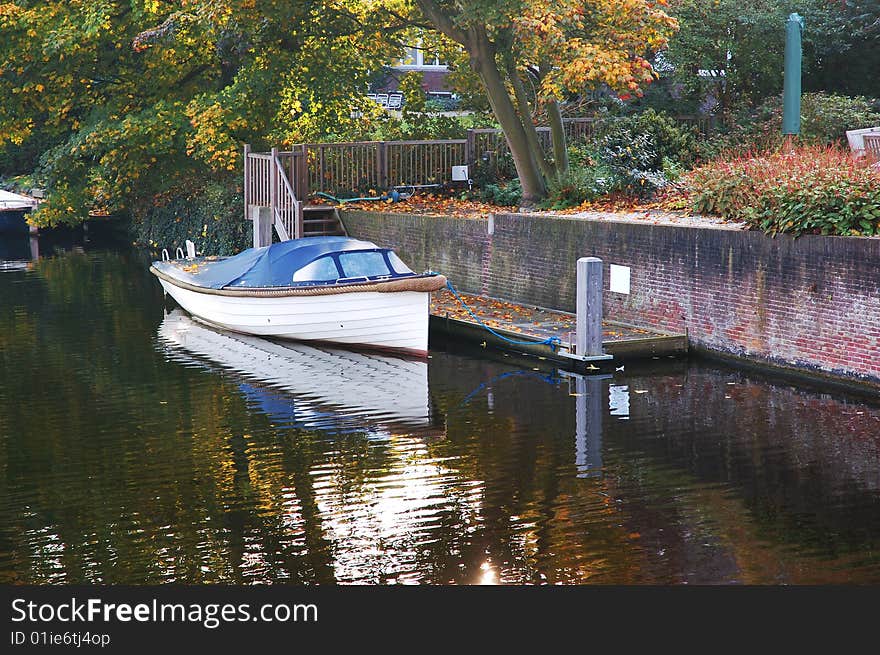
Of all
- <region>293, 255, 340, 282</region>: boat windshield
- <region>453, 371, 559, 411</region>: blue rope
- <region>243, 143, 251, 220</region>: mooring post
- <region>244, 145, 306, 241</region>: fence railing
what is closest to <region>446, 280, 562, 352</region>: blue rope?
<region>453, 371, 559, 411</region>: blue rope

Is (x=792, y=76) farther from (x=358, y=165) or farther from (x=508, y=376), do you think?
(x=358, y=165)

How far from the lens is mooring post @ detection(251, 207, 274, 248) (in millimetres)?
28828

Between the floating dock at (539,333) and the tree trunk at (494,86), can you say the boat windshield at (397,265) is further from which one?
the tree trunk at (494,86)

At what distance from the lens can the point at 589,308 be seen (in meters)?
19.1

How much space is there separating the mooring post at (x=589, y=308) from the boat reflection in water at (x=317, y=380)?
2387mm

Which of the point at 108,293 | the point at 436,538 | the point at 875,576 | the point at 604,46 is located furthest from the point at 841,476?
the point at 108,293

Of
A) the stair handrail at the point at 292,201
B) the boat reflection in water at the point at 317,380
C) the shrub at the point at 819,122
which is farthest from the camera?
the shrub at the point at 819,122

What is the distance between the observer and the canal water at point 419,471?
10.8 metres

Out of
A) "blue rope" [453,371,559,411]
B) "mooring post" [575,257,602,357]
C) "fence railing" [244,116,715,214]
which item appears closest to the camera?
"blue rope" [453,371,559,411]

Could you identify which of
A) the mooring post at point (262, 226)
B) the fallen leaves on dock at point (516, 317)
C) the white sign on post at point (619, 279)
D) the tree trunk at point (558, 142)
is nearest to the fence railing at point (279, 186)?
the mooring post at point (262, 226)

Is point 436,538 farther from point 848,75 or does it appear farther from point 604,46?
point 848,75

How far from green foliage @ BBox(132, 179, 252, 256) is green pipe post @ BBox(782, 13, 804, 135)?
1393 cm

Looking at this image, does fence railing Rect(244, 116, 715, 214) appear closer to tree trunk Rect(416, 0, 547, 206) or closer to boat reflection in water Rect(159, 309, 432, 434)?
tree trunk Rect(416, 0, 547, 206)

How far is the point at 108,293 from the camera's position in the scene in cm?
2886
